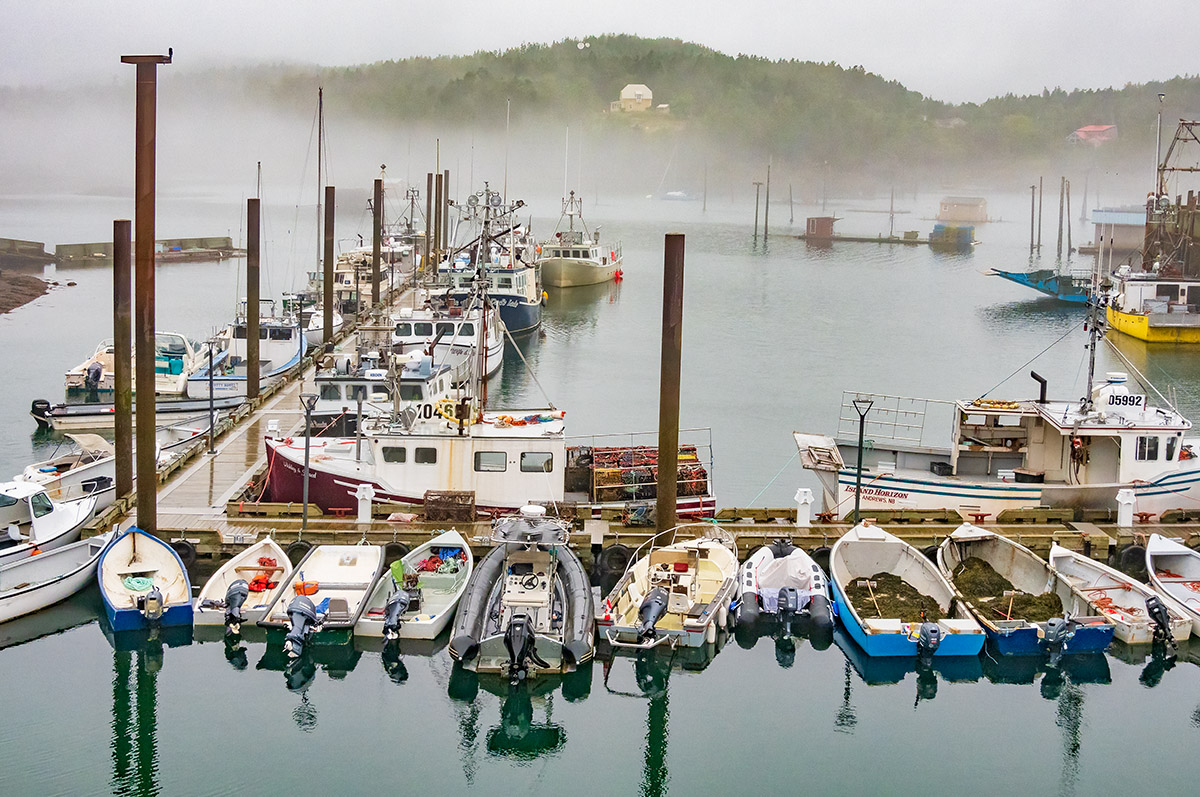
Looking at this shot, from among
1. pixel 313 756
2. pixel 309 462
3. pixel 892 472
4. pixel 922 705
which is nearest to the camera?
pixel 313 756

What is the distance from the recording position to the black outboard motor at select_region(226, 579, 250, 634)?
2278 centimetres

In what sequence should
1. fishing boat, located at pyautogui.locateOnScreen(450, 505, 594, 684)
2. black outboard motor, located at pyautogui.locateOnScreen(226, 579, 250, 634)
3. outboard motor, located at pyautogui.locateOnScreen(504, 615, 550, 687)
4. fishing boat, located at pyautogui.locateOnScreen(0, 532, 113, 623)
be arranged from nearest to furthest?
outboard motor, located at pyautogui.locateOnScreen(504, 615, 550, 687), fishing boat, located at pyautogui.locateOnScreen(450, 505, 594, 684), black outboard motor, located at pyautogui.locateOnScreen(226, 579, 250, 634), fishing boat, located at pyautogui.locateOnScreen(0, 532, 113, 623)

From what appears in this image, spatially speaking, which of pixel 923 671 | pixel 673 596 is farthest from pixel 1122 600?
pixel 673 596

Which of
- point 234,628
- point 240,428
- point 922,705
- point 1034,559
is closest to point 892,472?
point 1034,559

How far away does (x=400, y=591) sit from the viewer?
2342cm

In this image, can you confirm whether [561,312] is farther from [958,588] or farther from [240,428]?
[958,588]

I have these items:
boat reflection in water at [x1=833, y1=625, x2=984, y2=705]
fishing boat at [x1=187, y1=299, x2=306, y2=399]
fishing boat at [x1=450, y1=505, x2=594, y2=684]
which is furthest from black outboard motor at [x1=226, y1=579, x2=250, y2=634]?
fishing boat at [x1=187, y1=299, x2=306, y2=399]

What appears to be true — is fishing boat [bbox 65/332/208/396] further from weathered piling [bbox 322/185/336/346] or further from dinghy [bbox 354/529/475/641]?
dinghy [bbox 354/529/475/641]

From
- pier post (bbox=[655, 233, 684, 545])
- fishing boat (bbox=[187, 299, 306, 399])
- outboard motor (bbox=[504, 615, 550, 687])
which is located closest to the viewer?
outboard motor (bbox=[504, 615, 550, 687])

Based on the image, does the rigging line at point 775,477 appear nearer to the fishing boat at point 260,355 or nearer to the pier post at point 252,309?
the pier post at point 252,309

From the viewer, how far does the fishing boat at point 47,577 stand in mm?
23578

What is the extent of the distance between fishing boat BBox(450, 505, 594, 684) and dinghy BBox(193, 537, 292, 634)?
3.49 meters

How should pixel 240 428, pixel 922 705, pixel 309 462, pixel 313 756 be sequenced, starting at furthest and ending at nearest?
pixel 240 428, pixel 309 462, pixel 922 705, pixel 313 756

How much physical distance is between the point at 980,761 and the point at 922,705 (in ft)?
5.76
